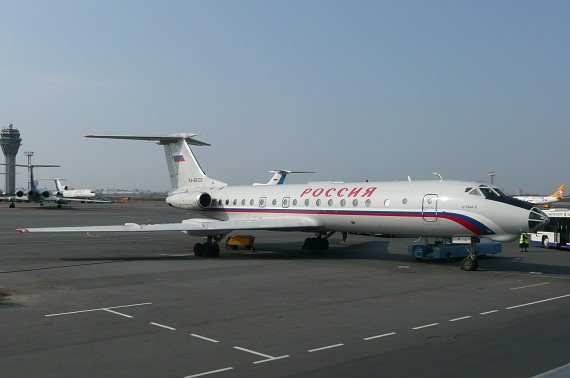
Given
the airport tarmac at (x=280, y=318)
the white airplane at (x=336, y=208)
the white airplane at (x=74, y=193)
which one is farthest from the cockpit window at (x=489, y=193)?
the white airplane at (x=74, y=193)

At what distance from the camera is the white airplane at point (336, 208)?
18.4m

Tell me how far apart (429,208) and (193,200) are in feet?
40.4

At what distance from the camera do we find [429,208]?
64.0ft

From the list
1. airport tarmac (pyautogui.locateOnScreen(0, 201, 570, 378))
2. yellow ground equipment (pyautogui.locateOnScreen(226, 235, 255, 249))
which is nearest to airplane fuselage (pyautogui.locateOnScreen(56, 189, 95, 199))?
yellow ground equipment (pyautogui.locateOnScreen(226, 235, 255, 249))

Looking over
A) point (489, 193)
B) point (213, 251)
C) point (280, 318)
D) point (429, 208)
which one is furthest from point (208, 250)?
point (280, 318)

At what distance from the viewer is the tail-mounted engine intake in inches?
1074

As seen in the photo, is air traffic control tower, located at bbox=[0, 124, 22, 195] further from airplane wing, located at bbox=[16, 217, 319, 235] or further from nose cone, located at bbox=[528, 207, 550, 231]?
nose cone, located at bbox=[528, 207, 550, 231]

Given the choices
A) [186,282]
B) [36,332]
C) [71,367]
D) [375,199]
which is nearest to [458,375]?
[71,367]

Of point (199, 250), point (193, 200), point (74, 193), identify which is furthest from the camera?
point (74, 193)

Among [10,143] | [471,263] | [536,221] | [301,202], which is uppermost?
[10,143]

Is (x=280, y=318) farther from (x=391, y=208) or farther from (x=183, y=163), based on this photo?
(x=183, y=163)

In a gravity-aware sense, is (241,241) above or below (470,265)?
above

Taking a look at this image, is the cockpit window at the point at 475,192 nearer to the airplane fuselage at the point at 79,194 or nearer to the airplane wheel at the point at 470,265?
the airplane wheel at the point at 470,265

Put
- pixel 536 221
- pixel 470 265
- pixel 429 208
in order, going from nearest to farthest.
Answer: pixel 536 221 → pixel 470 265 → pixel 429 208
